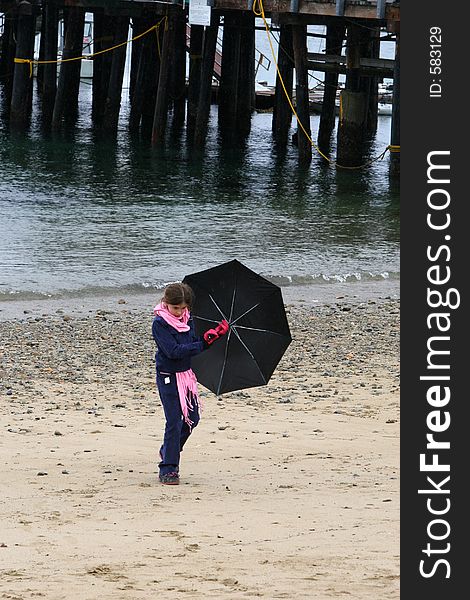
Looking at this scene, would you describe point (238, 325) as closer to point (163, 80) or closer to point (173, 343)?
point (173, 343)

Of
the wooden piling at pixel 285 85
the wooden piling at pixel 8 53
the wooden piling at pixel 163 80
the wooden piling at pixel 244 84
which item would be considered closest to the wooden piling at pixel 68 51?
the wooden piling at pixel 163 80

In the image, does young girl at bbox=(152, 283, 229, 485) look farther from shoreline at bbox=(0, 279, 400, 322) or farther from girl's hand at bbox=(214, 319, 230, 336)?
shoreline at bbox=(0, 279, 400, 322)

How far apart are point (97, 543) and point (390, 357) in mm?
5416

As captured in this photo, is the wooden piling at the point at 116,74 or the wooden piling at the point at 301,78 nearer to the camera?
the wooden piling at the point at 301,78

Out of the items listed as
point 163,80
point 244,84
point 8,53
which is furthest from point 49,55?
point 8,53

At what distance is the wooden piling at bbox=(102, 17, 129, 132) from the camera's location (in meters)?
28.6

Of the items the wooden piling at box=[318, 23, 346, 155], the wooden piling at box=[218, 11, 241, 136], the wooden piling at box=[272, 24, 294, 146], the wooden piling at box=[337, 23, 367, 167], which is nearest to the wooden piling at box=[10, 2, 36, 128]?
the wooden piling at box=[218, 11, 241, 136]

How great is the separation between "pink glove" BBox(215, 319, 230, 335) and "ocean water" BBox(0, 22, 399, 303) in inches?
307

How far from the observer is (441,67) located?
152 inches

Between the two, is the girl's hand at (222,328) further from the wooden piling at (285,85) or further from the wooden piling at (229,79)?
the wooden piling at (229,79)

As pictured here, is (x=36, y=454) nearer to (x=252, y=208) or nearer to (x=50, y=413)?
(x=50, y=413)

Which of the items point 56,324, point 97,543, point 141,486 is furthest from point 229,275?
point 56,324

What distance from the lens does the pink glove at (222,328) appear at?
6.48 m

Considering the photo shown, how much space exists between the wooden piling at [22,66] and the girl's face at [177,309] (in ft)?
74.3
